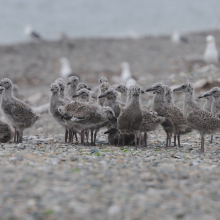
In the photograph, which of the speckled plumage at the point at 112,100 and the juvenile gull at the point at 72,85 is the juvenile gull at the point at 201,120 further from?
the juvenile gull at the point at 72,85

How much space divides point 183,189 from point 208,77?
34.8ft

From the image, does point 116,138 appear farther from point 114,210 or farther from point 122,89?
point 114,210

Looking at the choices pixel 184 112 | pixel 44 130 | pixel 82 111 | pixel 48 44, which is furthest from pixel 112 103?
pixel 48 44

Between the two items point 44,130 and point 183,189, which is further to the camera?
point 44,130

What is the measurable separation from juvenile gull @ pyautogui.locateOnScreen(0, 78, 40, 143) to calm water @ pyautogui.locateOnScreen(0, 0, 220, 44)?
1026 inches

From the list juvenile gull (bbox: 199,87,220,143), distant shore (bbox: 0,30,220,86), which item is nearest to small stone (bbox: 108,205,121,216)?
juvenile gull (bbox: 199,87,220,143)

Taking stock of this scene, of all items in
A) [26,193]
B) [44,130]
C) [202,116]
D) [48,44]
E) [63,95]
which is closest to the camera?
[26,193]

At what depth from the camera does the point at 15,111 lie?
9.40 meters

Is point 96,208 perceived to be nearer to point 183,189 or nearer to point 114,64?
point 183,189

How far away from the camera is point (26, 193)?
5398 mm

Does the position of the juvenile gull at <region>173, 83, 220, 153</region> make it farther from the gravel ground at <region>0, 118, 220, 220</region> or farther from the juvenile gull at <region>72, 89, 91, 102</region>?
the juvenile gull at <region>72, 89, 91, 102</region>

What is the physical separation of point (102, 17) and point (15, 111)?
38.2 meters

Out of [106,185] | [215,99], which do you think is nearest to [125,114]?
[215,99]

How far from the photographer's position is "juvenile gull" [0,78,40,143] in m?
9.42
